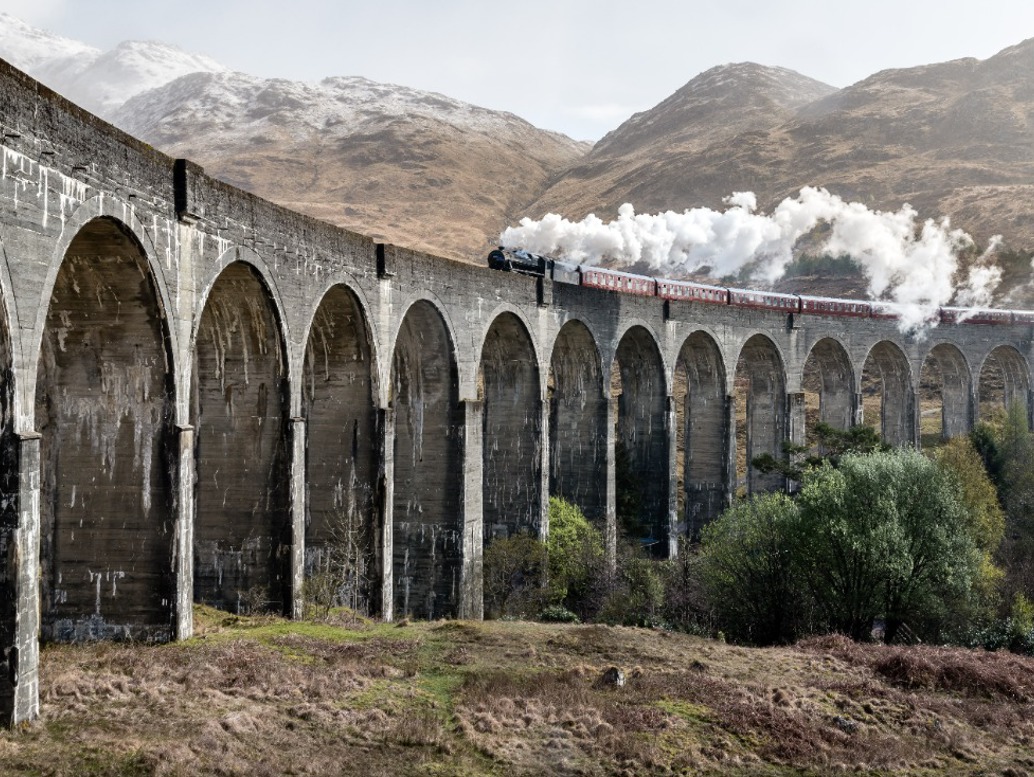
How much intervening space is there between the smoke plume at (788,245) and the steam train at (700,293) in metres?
2.15

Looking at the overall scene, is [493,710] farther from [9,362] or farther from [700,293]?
[700,293]

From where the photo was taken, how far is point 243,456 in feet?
61.6

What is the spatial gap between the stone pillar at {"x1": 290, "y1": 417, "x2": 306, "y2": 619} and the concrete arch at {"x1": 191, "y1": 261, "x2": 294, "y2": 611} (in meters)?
0.11

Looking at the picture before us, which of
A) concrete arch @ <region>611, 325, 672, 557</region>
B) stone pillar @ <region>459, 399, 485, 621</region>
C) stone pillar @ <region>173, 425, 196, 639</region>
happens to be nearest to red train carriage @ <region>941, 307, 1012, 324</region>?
concrete arch @ <region>611, 325, 672, 557</region>

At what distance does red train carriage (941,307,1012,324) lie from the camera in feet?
159

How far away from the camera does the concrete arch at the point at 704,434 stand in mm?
39125

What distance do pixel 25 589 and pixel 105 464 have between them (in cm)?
399

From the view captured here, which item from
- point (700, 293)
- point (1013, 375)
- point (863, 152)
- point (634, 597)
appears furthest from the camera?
point (863, 152)

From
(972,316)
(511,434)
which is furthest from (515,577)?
(972,316)

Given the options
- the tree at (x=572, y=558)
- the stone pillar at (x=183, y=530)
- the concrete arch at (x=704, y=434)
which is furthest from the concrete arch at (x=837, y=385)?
the stone pillar at (x=183, y=530)

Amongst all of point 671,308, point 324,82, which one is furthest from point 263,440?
point 324,82

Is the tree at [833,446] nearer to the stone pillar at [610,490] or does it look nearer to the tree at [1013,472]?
the tree at [1013,472]

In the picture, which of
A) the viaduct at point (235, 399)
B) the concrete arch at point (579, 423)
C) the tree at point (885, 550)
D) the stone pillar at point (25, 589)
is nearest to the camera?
the stone pillar at point (25, 589)

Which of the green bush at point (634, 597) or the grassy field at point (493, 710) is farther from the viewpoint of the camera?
the green bush at point (634, 597)
